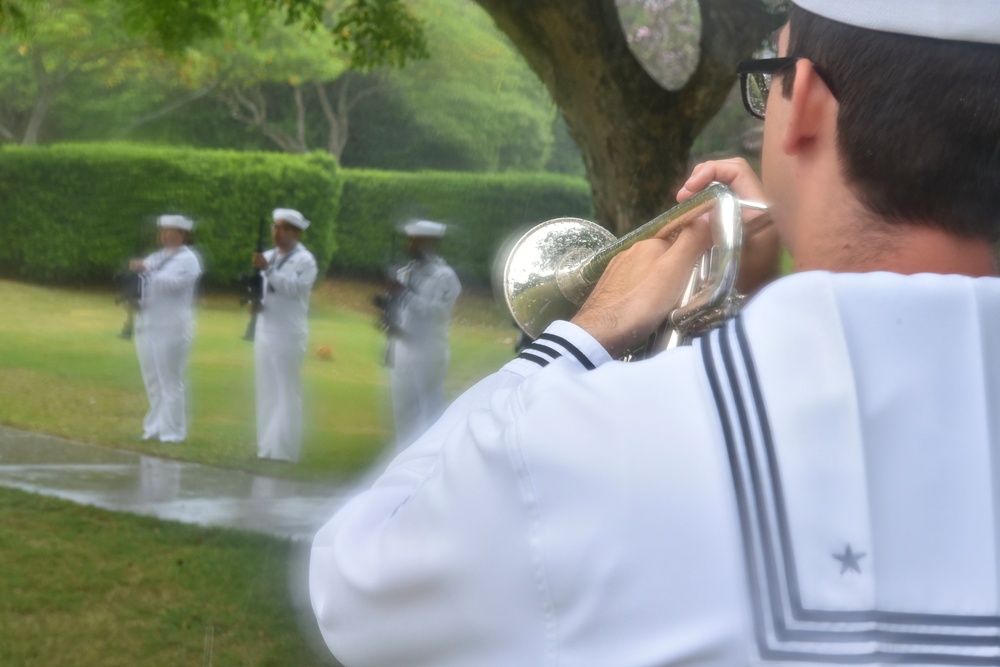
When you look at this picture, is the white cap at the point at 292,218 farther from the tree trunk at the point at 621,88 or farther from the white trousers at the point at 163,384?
the tree trunk at the point at 621,88

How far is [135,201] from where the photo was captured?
275 inches

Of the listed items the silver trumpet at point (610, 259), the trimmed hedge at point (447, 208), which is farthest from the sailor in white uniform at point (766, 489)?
the trimmed hedge at point (447, 208)

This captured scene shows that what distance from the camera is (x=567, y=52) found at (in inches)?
178

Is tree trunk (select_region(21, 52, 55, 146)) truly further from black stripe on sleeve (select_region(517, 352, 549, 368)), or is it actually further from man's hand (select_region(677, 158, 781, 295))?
black stripe on sleeve (select_region(517, 352, 549, 368))

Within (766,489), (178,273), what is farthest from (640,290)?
(178,273)

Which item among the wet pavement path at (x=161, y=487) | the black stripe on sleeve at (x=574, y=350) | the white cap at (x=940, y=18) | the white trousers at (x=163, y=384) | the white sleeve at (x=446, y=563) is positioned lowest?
the wet pavement path at (x=161, y=487)

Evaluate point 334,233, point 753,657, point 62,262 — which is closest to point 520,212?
point 334,233

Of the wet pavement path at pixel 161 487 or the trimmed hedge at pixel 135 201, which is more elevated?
the trimmed hedge at pixel 135 201

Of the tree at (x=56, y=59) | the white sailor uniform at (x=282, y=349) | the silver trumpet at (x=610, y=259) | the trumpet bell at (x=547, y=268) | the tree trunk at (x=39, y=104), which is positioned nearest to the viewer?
the silver trumpet at (x=610, y=259)

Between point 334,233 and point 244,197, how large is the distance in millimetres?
701

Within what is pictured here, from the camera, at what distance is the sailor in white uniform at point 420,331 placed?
256 inches

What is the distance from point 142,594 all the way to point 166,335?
2402 mm

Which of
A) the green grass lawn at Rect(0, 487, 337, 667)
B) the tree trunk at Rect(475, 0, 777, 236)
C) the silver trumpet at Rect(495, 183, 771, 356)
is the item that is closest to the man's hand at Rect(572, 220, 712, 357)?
the silver trumpet at Rect(495, 183, 771, 356)

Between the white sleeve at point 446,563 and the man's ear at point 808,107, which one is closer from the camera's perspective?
the white sleeve at point 446,563
